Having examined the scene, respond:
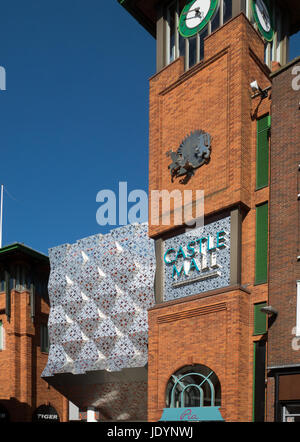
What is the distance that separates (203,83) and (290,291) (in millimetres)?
10578

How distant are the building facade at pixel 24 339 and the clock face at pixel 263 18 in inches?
791

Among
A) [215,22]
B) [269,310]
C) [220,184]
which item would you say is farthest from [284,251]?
[215,22]

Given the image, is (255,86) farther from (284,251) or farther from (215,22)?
(284,251)

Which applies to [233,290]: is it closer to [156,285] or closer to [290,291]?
[290,291]

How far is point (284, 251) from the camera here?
814 inches

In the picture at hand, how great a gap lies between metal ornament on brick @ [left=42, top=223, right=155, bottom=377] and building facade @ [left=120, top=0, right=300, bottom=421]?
290 centimetres

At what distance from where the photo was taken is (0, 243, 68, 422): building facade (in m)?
35.4

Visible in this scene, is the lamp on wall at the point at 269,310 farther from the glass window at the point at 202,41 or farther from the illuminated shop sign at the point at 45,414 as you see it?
the illuminated shop sign at the point at 45,414

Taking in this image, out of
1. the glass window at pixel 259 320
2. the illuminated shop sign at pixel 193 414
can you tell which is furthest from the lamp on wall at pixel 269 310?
the illuminated shop sign at pixel 193 414

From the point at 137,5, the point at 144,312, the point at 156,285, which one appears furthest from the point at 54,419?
the point at 137,5

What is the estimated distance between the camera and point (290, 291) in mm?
20078

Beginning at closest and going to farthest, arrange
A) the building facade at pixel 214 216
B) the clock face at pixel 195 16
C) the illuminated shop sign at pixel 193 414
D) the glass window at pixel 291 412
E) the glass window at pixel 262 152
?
the glass window at pixel 291 412 < the illuminated shop sign at pixel 193 414 < the building facade at pixel 214 216 < the glass window at pixel 262 152 < the clock face at pixel 195 16

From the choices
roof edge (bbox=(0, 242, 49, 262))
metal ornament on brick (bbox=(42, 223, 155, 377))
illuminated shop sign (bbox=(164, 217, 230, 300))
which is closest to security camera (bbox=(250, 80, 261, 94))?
illuminated shop sign (bbox=(164, 217, 230, 300))

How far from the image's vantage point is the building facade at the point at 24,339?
1394 inches
